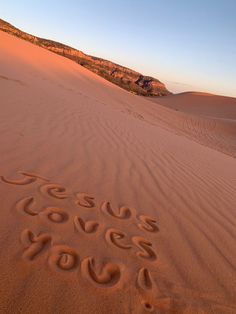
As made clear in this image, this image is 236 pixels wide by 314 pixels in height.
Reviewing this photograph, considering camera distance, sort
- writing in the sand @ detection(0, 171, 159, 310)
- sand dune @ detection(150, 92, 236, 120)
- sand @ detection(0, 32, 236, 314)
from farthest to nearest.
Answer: sand dune @ detection(150, 92, 236, 120) < writing in the sand @ detection(0, 171, 159, 310) < sand @ detection(0, 32, 236, 314)

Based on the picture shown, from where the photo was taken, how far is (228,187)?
4.46 metres

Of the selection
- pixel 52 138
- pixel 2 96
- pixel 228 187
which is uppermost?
pixel 228 187

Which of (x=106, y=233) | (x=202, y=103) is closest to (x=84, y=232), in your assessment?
(x=106, y=233)

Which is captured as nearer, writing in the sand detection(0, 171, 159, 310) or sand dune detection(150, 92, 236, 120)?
writing in the sand detection(0, 171, 159, 310)

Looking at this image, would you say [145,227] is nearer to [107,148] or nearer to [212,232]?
[212,232]

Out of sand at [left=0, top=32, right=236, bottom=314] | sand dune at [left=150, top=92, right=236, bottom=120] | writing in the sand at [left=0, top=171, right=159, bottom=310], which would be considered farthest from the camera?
sand dune at [left=150, top=92, right=236, bottom=120]

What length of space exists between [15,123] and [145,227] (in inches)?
121

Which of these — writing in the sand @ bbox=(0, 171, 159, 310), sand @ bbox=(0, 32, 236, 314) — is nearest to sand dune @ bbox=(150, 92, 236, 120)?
sand @ bbox=(0, 32, 236, 314)

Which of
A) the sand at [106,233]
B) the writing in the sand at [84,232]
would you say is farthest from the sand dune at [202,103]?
the writing in the sand at [84,232]

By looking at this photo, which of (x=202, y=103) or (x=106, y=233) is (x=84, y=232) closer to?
(x=106, y=233)

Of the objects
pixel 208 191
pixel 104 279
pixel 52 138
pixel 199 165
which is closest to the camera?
pixel 104 279

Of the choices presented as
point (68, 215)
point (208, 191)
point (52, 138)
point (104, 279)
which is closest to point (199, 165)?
point (208, 191)

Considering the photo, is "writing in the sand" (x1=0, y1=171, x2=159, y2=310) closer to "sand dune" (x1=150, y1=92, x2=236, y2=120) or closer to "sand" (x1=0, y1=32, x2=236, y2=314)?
"sand" (x1=0, y1=32, x2=236, y2=314)

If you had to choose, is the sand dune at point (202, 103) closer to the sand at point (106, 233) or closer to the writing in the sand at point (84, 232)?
the sand at point (106, 233)
